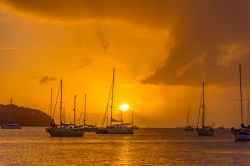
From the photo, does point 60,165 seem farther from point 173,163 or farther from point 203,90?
point 203,90

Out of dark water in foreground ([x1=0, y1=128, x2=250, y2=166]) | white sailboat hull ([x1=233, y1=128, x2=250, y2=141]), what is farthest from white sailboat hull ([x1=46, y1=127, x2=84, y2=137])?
white sailboat hull ([x1=233, y1=128, x2=250, y2=141])

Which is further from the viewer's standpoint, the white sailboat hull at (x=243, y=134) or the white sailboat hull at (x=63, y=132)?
the white sailboat hull at (x=63, y=132)

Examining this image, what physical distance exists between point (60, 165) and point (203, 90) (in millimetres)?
110215

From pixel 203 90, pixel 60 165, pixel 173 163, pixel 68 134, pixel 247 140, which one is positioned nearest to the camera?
pixel 60 165

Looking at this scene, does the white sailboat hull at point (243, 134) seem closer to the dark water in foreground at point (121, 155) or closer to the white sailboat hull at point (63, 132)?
the dark water in foreground at point (121, 155)

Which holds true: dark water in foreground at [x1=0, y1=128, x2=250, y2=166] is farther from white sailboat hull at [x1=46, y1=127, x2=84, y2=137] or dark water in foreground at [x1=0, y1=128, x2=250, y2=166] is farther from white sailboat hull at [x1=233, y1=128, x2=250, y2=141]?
white sailboat hull at [x1=46, y1=127, x2=84, y2=137]

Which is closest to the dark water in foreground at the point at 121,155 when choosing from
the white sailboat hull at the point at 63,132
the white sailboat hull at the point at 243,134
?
the white sailboat hull at the point at 243,134

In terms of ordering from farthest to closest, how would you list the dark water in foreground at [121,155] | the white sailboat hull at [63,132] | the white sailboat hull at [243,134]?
1. the white sailboat hull at [63,132]
2. the white sailboat hull at [243,134]
3. the dark water in foreground at [121,155]

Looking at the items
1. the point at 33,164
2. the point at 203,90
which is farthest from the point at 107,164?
the point at 203,90

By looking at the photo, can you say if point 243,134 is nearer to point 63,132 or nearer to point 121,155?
point 121,155

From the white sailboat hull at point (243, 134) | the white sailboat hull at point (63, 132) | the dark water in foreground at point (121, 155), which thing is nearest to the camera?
the dark water in foreground at point (121, 155)

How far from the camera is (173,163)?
80688 mm

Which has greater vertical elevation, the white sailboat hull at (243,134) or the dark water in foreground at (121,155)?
the white sailboat hull at (243,134)

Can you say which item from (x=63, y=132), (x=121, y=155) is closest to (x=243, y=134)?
(x=121, y=155)
